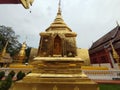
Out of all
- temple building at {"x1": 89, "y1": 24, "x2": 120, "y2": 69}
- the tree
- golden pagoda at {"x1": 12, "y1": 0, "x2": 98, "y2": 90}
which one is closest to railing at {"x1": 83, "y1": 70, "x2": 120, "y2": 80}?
golden pagoda at {"x1": 12, "y1": 0, "x2": 98, "y2": 90}

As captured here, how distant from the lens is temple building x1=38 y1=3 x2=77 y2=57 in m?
6.37

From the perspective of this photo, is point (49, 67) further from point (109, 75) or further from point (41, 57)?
point (109, 75)

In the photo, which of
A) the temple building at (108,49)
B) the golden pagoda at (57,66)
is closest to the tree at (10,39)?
the temple building at (108,49)

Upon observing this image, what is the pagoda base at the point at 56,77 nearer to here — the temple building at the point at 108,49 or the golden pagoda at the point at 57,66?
the golden pagoda at the point at 57,66

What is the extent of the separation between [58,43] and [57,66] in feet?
3.93

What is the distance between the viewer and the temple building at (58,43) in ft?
20.9

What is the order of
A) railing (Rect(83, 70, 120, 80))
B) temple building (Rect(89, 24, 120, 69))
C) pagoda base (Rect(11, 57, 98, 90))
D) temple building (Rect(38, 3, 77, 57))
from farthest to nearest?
temple building (Rect(89, 24, 120, 69)), railing (Rect(83, 70, 120, 80)), temple building (Rect(38, 3, 77, 57)), pagoda base (Rect(11, 57, 98, 90))

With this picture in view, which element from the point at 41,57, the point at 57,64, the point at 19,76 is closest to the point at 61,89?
the point at 57,64

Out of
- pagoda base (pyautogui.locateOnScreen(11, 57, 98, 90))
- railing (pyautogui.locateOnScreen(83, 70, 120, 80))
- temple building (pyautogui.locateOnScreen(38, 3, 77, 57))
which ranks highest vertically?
temple building (pyautogui.locateOnScreen(38, 3, 77, 57))

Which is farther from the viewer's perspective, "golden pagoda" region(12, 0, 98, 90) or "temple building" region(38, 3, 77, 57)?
"temple building" region(38, 3, 77, 57)

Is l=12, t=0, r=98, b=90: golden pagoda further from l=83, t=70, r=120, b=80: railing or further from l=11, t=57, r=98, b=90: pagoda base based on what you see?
l=83, t=70, r=120, b=80: railing

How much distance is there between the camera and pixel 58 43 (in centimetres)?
671

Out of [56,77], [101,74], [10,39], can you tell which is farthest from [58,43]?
[10,39]

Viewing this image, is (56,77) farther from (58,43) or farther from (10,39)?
(10,39)
